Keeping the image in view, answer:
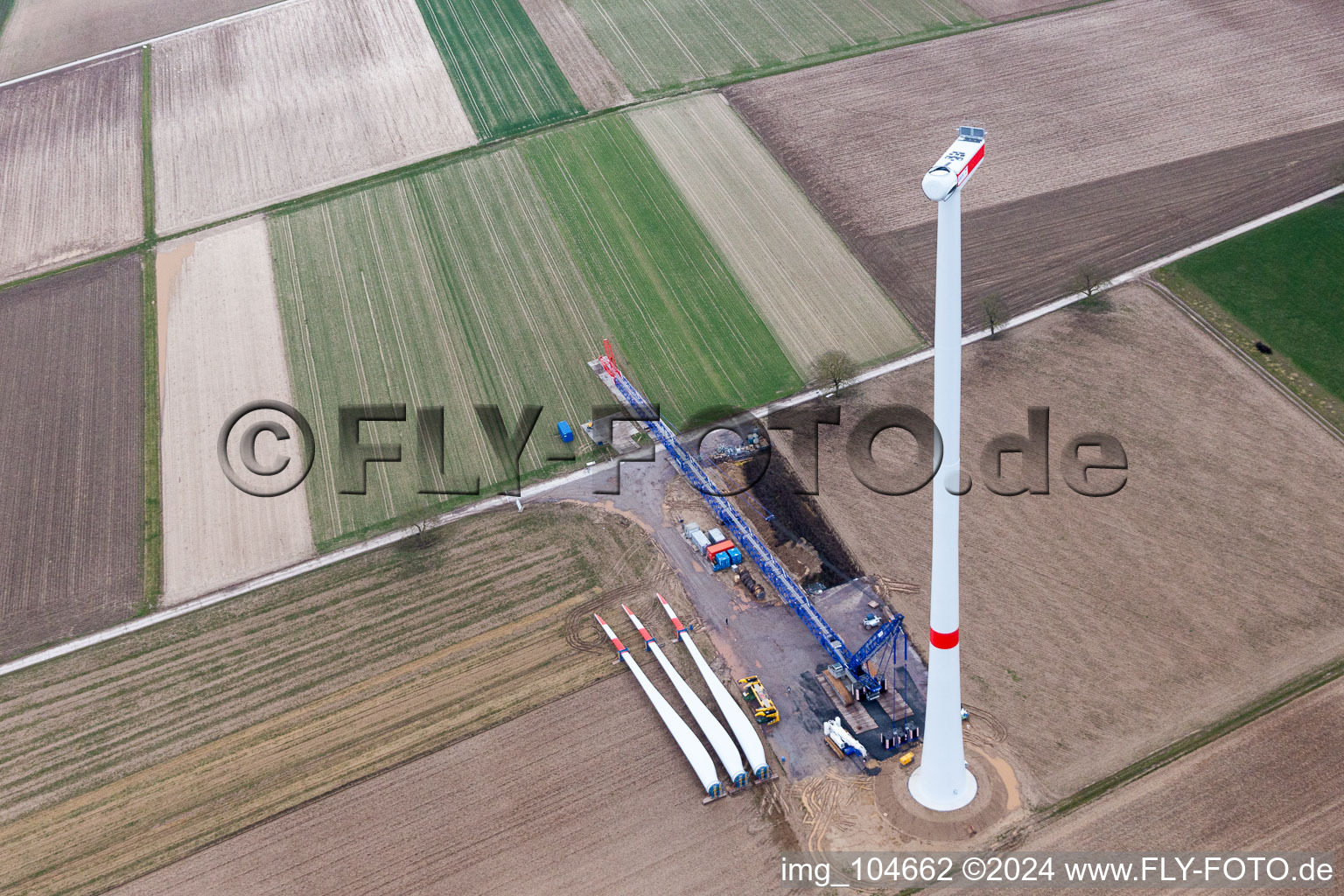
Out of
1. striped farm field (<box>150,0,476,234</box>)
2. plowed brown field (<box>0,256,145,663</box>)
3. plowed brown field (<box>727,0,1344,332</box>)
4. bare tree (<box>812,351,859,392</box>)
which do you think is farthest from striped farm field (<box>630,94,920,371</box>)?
plowed brown field (<box>0,256,145,663</box>)

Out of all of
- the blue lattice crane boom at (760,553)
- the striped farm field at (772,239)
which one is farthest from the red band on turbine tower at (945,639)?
the striped farm field at (772,239)

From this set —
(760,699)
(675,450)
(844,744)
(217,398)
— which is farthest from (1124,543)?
(217,398)

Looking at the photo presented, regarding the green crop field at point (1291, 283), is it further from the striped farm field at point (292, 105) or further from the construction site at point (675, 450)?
the striped farm field at point (292, 105)

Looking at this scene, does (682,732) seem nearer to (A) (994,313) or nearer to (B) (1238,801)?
(B) (1238,801)

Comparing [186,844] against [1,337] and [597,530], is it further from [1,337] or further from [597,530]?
[1,337]

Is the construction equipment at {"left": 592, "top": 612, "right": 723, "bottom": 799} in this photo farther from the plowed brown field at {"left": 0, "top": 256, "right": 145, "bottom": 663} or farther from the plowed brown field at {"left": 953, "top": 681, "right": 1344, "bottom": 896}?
the plowed brown field at {"left": 0, "top": 256, "right": 145, "bottom": 663}

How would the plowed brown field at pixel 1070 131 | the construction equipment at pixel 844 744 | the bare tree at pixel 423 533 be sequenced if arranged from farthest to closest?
the plowed brown field at pixel 1070 131 → the bare tree at pixel 423 533 → the construction equipment at pixel 844 744
